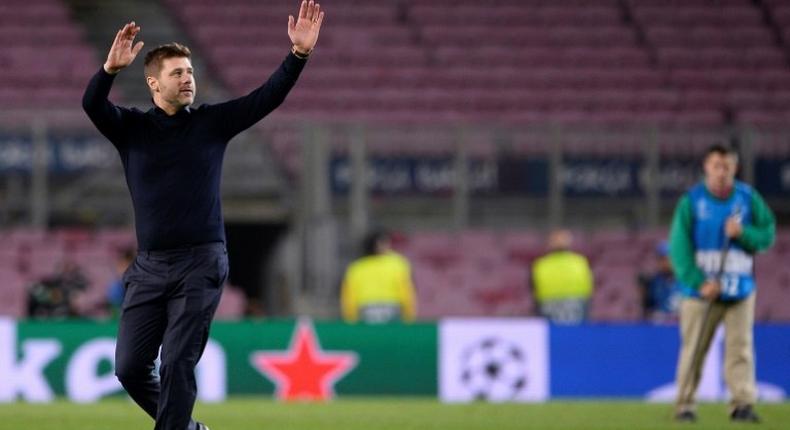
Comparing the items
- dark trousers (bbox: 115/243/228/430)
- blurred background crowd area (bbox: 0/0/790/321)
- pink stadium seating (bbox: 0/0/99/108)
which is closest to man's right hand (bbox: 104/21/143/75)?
dark trousers (bbox: 115/243/228/430)

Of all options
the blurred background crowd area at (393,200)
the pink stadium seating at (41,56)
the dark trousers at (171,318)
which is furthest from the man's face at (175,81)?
the pink stadium seating at (41,56)

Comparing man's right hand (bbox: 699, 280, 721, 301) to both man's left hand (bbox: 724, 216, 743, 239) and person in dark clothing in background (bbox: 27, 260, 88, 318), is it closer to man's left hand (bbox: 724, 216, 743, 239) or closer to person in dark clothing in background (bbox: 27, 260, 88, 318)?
man's left hand (bbox: 724, 216, 743, 239)

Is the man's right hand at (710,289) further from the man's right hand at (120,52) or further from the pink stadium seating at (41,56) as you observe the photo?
the pink stadium seating at (41,56)

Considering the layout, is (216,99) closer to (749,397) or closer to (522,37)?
(522,37)

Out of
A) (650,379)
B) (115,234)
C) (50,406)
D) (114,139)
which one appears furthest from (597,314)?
(114,139)

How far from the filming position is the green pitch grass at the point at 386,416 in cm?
1209

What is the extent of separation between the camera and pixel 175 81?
27.1 feet

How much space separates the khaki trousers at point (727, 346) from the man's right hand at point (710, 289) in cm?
20

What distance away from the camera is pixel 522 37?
87.8ft

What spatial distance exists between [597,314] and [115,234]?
6.22 meters

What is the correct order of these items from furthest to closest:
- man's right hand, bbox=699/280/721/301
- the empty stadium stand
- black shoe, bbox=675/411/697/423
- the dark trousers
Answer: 1. the empty stadium stand
2. black shoe, bbox=675/411/697/423
3. man's right hand, bbox=699/280/721/301
4. the dark trousers

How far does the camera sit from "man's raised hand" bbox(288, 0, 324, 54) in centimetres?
817

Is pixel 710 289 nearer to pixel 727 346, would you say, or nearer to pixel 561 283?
pixel 727 346

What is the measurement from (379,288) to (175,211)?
10696 millimetres
